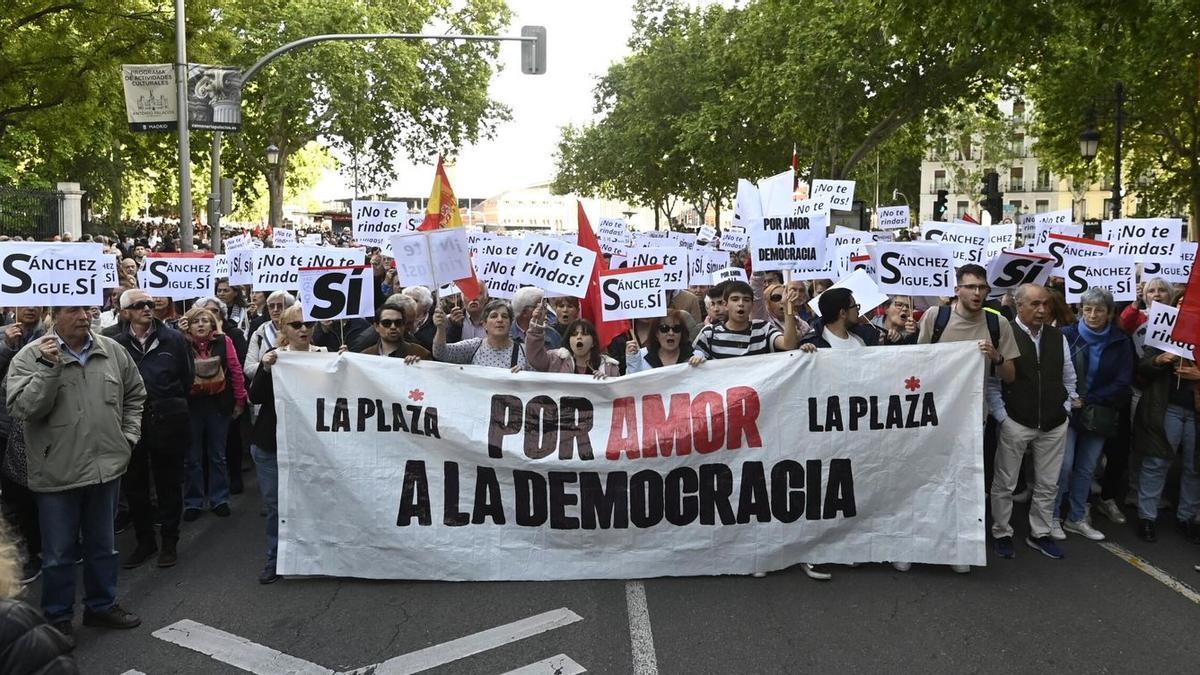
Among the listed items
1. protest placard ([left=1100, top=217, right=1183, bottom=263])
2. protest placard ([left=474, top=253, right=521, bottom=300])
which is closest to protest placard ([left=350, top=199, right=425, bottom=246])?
protest placard ([left=474, top=253, right=521, bottom=300])

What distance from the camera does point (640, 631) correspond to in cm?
497

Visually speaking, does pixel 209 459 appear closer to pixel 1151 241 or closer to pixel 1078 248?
pixel 1078 248

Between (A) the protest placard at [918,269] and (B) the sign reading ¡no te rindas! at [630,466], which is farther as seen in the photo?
(A) the protest placard at [918,269]

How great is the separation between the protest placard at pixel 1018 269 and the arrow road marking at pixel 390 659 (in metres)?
4.17

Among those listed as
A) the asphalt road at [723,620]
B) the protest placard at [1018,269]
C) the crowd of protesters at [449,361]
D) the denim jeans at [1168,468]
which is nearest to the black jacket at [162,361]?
the crowd of protesters at [449,361]

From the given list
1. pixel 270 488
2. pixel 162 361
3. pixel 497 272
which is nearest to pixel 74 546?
pixel 270 488

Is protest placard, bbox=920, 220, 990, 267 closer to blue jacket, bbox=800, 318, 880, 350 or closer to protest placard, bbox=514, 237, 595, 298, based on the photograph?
blue jacket, bbox=800, 318, 880, 350

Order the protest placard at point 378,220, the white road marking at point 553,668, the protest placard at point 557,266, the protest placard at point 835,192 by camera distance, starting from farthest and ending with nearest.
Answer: the protest placard at point 378,220 < the protest placard at point 835,192 < the protest placard at point 557,266 < the white road marking at point 553,668

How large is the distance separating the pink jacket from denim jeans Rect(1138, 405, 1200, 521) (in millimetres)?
3669

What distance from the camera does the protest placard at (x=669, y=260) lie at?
958 centimetres

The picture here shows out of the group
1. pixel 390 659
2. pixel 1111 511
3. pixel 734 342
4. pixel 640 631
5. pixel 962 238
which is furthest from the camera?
pixel 962 238

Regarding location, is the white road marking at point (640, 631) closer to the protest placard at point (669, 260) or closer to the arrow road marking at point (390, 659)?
the arrow road marking at point (390, 659)

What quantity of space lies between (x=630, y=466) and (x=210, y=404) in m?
3.56

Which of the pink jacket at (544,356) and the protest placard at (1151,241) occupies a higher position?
the protest placard at (1151,241)
